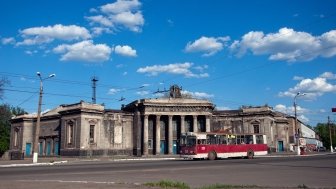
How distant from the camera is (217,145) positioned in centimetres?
3988

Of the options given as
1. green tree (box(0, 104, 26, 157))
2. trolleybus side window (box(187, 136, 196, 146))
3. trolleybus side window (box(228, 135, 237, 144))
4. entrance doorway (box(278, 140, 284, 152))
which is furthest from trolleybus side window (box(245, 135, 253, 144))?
green tree (box(0, 104, 26, 157))

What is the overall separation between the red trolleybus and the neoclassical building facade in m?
15.0

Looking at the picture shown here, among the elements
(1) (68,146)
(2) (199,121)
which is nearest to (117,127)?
(1) (68,146)

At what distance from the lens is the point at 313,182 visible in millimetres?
15719

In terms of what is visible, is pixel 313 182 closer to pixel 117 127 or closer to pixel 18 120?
pixel 117 127

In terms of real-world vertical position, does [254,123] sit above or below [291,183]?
above

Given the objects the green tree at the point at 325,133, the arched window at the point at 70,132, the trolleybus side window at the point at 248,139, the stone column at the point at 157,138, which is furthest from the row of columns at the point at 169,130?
the green tree at the point at 325,133

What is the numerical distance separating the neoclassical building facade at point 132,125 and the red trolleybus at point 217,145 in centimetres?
1499

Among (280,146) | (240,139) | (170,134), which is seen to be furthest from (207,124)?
(240,139)

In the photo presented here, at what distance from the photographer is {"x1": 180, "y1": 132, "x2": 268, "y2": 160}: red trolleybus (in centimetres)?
3862

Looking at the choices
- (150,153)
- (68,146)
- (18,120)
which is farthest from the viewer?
(18,120)

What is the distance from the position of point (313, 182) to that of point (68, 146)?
46.6 m

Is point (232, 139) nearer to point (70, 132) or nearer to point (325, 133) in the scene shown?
point (70, 132)

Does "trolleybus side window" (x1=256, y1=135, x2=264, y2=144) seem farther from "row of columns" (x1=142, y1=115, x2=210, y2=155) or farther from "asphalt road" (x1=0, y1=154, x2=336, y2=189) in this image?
"asphalt road" (x1=0, y1=154, x2=336, y2=189)
